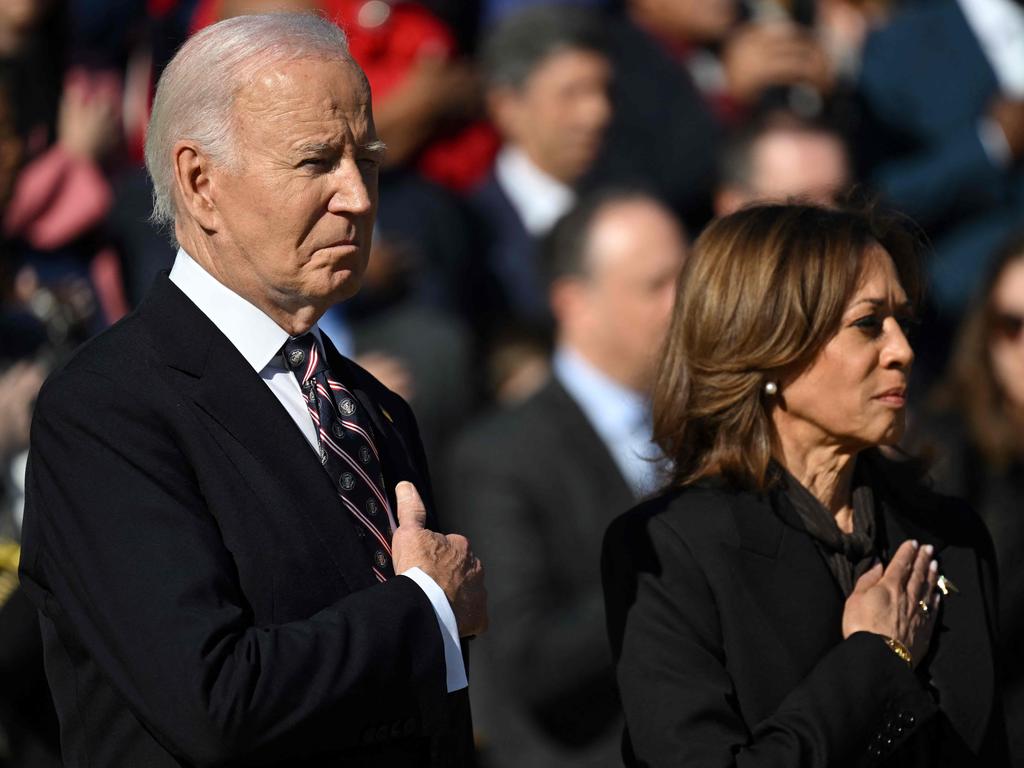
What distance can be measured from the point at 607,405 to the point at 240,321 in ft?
9.09

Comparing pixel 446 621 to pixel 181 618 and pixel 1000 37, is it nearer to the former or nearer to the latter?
pixel 181 618

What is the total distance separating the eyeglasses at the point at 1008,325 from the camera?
236 inches

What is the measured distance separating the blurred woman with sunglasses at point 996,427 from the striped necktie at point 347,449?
249 centimetres

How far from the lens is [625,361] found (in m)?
5.69

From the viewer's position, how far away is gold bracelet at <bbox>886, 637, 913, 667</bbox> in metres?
3.39

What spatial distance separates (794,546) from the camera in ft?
11.6

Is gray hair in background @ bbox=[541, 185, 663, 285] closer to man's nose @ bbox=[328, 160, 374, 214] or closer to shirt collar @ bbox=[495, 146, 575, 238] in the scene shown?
shirt collar @ bbox=[495, 146, 575, 238]

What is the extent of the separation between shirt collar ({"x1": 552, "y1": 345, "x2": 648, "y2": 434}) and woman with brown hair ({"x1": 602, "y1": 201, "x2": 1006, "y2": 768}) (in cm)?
180

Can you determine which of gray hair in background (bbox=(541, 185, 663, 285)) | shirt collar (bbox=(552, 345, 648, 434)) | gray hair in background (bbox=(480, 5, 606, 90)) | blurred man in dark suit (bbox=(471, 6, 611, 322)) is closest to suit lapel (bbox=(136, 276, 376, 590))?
shirt collar (bbox=(552, 345, 648, 434))

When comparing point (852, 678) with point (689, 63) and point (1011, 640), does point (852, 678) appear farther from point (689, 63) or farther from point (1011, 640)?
point (689, 63)

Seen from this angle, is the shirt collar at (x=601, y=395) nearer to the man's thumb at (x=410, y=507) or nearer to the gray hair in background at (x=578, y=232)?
the gray hair in background at (x=578, y=232)

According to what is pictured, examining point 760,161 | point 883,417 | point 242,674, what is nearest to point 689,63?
point 760,161

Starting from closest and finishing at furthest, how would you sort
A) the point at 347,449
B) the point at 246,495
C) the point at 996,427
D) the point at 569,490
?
the point at 246,495 < the point at 347,449 < the point at 569,490 < the point at 996,427

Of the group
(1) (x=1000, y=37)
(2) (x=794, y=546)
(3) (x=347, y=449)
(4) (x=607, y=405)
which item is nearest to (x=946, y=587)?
(2) (x=794, y=546)
